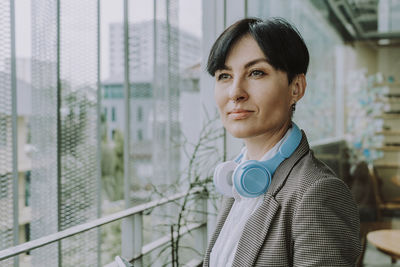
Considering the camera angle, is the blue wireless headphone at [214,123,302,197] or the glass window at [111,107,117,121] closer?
the blue wireless headphone at [214,123,302,197]

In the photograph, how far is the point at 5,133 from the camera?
1.41m

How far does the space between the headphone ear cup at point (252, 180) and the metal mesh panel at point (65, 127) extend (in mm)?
1036

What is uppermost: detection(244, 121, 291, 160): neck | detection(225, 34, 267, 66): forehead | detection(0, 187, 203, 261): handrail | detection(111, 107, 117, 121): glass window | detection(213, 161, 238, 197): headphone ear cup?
detection(225, 34, 267, 66): forehead

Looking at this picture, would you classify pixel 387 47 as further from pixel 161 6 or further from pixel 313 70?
pixel 161 6

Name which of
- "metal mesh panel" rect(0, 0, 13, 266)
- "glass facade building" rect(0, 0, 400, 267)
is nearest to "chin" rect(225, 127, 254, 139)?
"glass facade building" rect(0, 0, 400, 267)

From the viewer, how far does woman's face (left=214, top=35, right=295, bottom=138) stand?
83 cm

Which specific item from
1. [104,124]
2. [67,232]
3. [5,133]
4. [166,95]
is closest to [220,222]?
[67,232]

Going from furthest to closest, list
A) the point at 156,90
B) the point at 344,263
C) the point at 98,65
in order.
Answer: the point at 156,90, the point at 98,65, the point at 344,263

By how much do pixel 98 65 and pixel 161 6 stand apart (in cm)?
68

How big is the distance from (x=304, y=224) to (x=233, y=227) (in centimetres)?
22

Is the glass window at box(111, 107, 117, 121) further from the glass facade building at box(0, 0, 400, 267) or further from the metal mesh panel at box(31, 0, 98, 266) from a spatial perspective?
the metal mesh panel at box(31, 0, 98, 266)

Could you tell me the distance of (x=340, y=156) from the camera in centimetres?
352

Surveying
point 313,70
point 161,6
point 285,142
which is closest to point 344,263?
point 285,142

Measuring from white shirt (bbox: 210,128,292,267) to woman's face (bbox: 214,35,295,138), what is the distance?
6 cm
